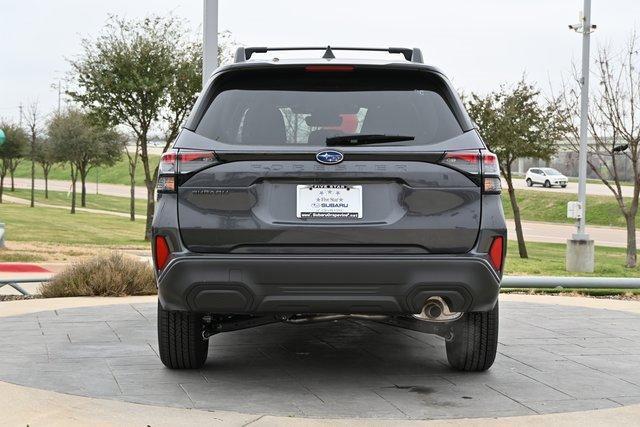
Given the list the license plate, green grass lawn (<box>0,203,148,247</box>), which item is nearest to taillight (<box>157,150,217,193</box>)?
the license plate

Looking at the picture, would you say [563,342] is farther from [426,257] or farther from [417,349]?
[426,257]

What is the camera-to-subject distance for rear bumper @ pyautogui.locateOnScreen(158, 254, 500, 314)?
4.74 m

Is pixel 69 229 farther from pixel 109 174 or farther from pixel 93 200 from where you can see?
pixel 109 174

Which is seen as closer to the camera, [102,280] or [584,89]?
[102,280]

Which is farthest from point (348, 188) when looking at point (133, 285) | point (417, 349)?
point (133, 285)

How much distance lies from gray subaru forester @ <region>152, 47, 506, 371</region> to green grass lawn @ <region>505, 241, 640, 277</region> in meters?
13.9

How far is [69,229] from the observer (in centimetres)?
3541

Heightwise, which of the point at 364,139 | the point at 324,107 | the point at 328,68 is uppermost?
the point at 328,68

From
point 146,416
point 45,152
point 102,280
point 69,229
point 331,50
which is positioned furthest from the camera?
point 45,152

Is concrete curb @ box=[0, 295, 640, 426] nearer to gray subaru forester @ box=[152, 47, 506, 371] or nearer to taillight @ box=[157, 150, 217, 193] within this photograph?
gray subaru forester @ box=[152, 47, 506, 371]

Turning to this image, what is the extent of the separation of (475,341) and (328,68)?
6.25 ft

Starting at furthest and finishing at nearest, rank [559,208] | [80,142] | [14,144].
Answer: [14,144], [80,142], [559,208]

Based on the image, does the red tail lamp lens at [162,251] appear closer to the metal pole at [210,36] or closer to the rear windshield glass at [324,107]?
the rear windshield glass at [324,107]

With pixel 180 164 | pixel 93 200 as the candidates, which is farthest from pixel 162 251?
pixel 93 200
